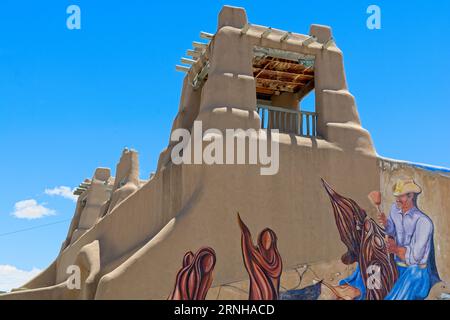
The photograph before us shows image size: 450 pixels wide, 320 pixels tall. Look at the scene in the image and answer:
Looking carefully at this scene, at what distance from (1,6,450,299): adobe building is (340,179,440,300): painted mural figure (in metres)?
0.24

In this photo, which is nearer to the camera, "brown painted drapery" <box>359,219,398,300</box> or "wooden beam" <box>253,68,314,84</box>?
"brown painted drapery" <box>359,219,398,300</box>

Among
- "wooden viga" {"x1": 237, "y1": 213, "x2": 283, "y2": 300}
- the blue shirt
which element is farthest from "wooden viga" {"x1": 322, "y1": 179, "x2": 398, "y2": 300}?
"wooden viga" {"x1": 237, "y1": 213, "x2": 283, "y2": 300}

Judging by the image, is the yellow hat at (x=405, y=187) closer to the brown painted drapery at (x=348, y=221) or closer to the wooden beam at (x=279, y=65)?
the brown painted drapery at (x=348, y=221)

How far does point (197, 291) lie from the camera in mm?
11289

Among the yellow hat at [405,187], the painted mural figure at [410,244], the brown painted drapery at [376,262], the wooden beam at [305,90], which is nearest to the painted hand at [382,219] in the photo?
the painted mural figure at [410,244]

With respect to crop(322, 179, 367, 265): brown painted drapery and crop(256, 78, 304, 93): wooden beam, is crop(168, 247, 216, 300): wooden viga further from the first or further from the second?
crop(256, 78, 304, 93): wooden beam

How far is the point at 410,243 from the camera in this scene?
13.4m

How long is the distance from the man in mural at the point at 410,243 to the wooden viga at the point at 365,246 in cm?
21

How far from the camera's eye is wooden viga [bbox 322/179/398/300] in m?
12.7

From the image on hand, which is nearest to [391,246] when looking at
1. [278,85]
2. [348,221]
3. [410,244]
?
[410,244]

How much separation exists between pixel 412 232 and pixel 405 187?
109 centimetres

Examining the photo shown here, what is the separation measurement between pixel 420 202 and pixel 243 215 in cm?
478

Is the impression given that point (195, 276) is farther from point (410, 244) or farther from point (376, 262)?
point (410, 244)
